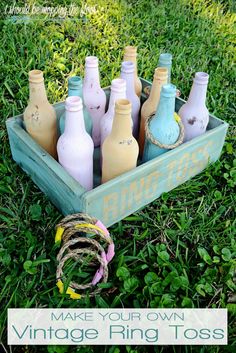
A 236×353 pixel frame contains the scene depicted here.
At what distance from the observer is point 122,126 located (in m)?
0.83

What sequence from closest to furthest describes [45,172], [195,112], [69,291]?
1. [69,291]
2. [45,172]
3. [195,112]

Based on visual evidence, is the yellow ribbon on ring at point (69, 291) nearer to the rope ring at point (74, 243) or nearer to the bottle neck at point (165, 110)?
the rope ring at point (74, 243)

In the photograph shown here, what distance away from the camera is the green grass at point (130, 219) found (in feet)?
2.67

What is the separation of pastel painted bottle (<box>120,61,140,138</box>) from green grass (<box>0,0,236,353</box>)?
0.22m

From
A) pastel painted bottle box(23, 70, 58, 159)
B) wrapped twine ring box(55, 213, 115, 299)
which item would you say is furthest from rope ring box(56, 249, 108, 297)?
pastel painted bottle box(23, 70, 58, 159)

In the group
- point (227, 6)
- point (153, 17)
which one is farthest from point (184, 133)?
point (227, 6)

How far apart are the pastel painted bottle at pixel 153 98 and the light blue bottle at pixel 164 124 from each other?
0.19 ft

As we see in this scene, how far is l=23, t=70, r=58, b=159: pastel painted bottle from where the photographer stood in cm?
90

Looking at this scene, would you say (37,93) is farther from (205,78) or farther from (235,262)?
(235,262)

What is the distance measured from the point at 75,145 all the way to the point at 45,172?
11 cm

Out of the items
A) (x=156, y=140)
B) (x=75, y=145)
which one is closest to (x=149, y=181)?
(x=156, y=140)

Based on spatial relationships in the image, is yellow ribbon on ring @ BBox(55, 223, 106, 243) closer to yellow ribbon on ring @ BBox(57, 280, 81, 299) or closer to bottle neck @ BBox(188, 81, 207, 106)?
yellow ribbon on ring @ BBox(57, 280, 81, 299)

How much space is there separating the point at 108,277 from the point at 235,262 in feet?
0.96

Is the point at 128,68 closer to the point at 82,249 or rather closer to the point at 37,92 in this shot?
the point at 37,92
